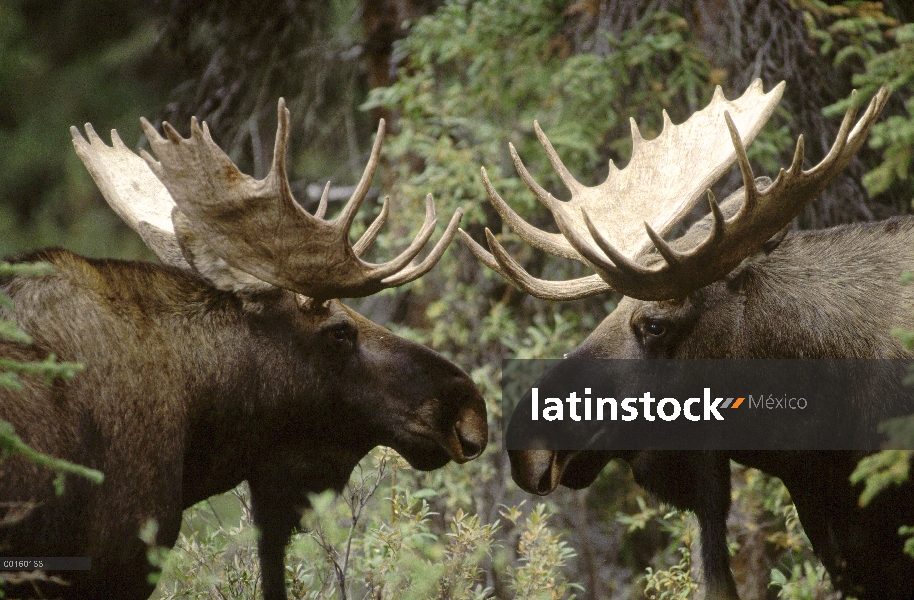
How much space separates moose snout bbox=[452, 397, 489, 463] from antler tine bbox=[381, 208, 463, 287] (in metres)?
0.54

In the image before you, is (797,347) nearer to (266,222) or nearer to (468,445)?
(468,445)

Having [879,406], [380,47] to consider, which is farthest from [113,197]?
[380,47]

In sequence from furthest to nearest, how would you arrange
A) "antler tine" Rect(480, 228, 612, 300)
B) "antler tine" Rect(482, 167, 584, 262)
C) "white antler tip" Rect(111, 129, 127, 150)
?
1. "white antler tip" Rect(111, 129, 127, 150)
2. "antler tine" Rect(482, 167, 584, 262)
3. "antler tine" Rect(480, 228, 612, 300)

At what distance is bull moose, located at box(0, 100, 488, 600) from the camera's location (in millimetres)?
3393

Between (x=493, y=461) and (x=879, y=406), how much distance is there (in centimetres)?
353

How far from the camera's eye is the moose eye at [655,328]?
13.3 feet

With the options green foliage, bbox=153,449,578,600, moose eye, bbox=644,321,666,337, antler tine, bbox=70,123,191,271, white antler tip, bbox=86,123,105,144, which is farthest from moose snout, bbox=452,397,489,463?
white antler tip, bbox=86,123,105,144

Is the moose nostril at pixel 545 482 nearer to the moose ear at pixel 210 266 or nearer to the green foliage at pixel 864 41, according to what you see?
the moose ear at pixel 210 266

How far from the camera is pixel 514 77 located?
25.8 ft

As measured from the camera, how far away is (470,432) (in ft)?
13.5

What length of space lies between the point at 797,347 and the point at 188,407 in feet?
7.32

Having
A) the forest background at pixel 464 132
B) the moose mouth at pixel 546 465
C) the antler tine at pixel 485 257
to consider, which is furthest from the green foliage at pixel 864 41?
the moose mouth at pixel 546 465

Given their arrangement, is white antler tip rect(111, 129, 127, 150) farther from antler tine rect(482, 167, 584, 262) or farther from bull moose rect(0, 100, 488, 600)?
antler tine rect(482, 167, 584, 262)

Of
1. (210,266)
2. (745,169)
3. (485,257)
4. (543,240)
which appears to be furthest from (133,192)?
(745,169)
